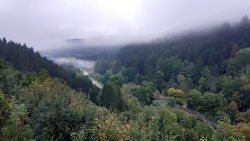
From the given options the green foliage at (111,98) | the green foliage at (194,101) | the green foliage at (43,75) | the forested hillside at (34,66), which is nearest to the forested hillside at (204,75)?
the green foliage at (194,101)

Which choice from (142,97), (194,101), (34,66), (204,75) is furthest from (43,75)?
(204,75)

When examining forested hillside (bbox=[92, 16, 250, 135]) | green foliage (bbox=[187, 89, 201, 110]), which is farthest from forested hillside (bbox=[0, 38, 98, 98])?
green foliage (bbox=[187, 89, 201, 110])

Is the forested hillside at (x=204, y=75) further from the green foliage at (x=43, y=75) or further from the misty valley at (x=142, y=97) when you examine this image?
→ the green foliage at (x=43, y=75)

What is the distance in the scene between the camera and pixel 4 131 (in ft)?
19.9

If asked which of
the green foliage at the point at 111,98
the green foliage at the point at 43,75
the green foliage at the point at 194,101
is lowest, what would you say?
the green foliage at the point at 194,101

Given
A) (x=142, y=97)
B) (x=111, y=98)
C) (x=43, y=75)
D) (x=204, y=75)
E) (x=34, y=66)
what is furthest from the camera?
(x=34, y=66)

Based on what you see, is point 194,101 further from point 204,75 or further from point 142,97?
point 204,75

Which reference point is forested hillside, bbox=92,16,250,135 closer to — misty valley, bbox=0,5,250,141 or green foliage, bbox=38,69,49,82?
misty valley, bbox=0,5,250,141

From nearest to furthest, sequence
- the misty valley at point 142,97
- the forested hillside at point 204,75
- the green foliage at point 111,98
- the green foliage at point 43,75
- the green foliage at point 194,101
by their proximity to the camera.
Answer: the misty valley at point 142,97 → the green foliage at point 43,75 → the green foliage at point 111,98 → the forested hillside at point 204,75 → the green foliage at point 194,101

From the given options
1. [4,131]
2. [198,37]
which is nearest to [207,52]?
[198,37]

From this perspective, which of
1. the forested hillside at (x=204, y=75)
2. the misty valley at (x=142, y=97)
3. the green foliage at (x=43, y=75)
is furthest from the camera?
the forested hillside at (x=204, y=75)

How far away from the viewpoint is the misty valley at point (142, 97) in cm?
888

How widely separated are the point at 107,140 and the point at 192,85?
174ft

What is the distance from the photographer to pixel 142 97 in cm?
4544
